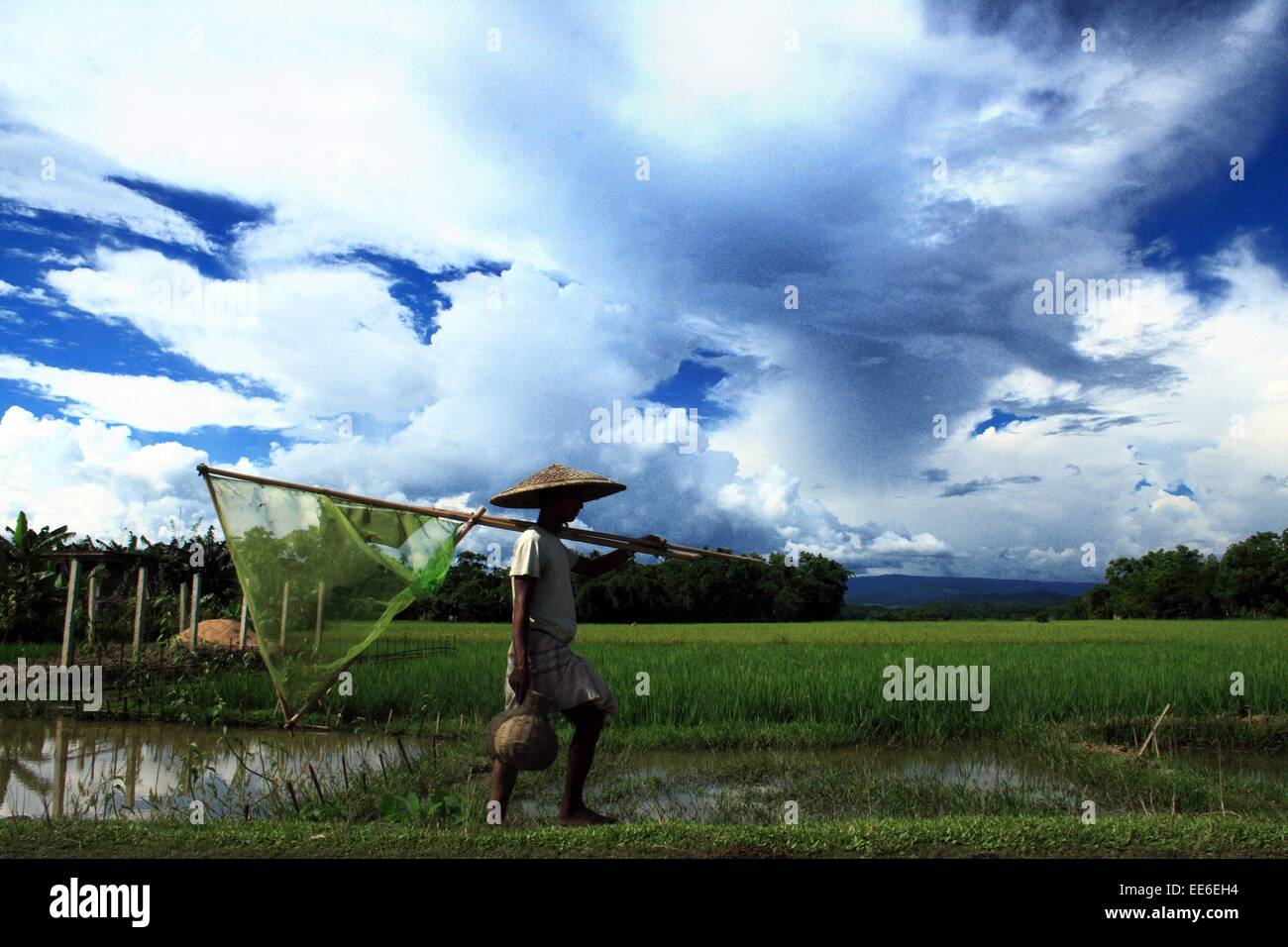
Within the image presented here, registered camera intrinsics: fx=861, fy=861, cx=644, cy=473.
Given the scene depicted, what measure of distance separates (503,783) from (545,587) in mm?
953

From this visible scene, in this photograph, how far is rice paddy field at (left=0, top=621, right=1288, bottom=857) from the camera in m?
3.66

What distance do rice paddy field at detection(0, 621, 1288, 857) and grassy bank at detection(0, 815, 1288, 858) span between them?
0.01 m

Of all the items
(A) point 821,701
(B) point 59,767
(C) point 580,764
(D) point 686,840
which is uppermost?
(C) point 580,764

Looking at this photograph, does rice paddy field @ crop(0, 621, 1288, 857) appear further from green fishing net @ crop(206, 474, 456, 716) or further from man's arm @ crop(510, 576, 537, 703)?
man's arm @ crop(510, 576, 537, 703)

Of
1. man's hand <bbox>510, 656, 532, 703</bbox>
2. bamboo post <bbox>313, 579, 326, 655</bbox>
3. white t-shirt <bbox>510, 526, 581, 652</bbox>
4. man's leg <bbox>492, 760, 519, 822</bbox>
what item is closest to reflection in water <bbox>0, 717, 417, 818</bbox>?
bamboo post <bbox>313, 579, 326, 655</bbox>

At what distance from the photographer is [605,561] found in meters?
4.87

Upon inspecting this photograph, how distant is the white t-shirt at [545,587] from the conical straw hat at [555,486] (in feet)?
0.74

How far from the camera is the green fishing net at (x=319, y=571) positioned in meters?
6.30

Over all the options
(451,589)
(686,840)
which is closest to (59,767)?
(686,840)

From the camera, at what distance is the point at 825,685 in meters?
8.51

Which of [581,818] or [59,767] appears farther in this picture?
[59,767]

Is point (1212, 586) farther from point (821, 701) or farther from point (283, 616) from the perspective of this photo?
point (283, 616)
